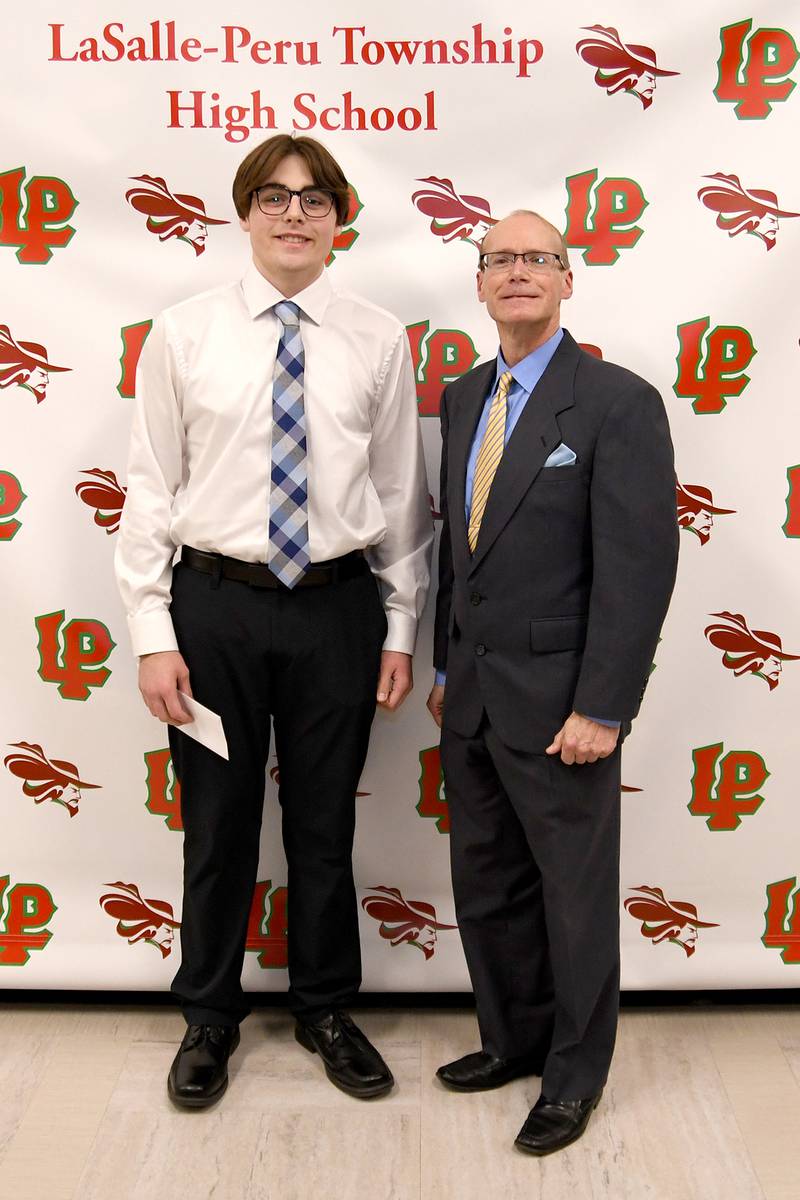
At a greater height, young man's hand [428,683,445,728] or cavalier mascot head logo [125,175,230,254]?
cavalier mascot head logo [125,175,230,254]

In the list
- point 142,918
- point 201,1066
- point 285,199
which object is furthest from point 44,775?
point 285,199

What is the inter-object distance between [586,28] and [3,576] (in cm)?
160

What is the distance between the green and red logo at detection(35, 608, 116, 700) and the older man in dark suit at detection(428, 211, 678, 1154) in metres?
0.78

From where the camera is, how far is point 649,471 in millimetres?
1927

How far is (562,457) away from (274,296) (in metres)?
0.63

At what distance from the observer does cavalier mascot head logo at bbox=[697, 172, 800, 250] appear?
7.77ft

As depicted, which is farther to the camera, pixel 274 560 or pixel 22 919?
pixel 22 919

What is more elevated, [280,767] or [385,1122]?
[280,767]

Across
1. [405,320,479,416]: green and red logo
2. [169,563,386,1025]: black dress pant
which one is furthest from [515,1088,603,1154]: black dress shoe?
[405,320,479,416]: green and red logo

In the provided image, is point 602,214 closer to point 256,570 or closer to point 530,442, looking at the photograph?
point 530,442

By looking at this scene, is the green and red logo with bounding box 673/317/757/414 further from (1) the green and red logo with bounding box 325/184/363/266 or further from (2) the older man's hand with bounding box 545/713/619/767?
(2) the older man's hand with bounding box 545/713/619/767

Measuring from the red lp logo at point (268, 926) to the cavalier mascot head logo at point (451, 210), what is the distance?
1.43m

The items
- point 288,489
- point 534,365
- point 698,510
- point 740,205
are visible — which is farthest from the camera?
point 698,510

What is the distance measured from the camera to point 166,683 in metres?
2.16
